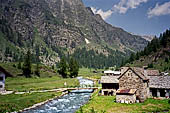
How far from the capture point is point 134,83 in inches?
2328

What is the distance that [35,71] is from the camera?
13375 centimetres

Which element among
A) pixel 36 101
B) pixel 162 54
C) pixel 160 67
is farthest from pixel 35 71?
pixel 162 54

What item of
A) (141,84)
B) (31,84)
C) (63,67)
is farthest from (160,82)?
(63,67)

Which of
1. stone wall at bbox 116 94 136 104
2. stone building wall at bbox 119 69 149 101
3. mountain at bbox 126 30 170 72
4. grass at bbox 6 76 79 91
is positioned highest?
mountain at bbox 126 30 170 72

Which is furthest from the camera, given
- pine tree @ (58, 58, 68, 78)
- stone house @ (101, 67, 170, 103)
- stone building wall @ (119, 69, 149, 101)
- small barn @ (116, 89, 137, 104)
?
pine tree @ (58, 58, 68, 78)

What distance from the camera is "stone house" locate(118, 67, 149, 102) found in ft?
186

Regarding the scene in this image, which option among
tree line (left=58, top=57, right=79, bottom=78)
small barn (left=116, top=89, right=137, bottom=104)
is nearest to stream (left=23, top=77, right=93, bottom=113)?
small barn (left=116, top=89, right=137, bottom=104)

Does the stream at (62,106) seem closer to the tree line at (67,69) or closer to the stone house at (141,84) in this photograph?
the stone house at (141,84)

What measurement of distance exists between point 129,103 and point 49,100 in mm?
26966

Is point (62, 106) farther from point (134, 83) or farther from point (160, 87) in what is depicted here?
point (160, 87)

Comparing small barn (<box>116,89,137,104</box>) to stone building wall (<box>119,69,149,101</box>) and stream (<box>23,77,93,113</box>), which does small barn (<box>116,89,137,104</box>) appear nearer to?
stone building wall (<box>119,69,149,101</box>)

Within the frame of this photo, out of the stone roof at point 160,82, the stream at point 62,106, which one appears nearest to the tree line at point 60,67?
the stream at point 62,106

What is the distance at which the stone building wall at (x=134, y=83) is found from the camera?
56.7m

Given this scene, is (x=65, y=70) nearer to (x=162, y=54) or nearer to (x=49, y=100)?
(x=49, y=100)
